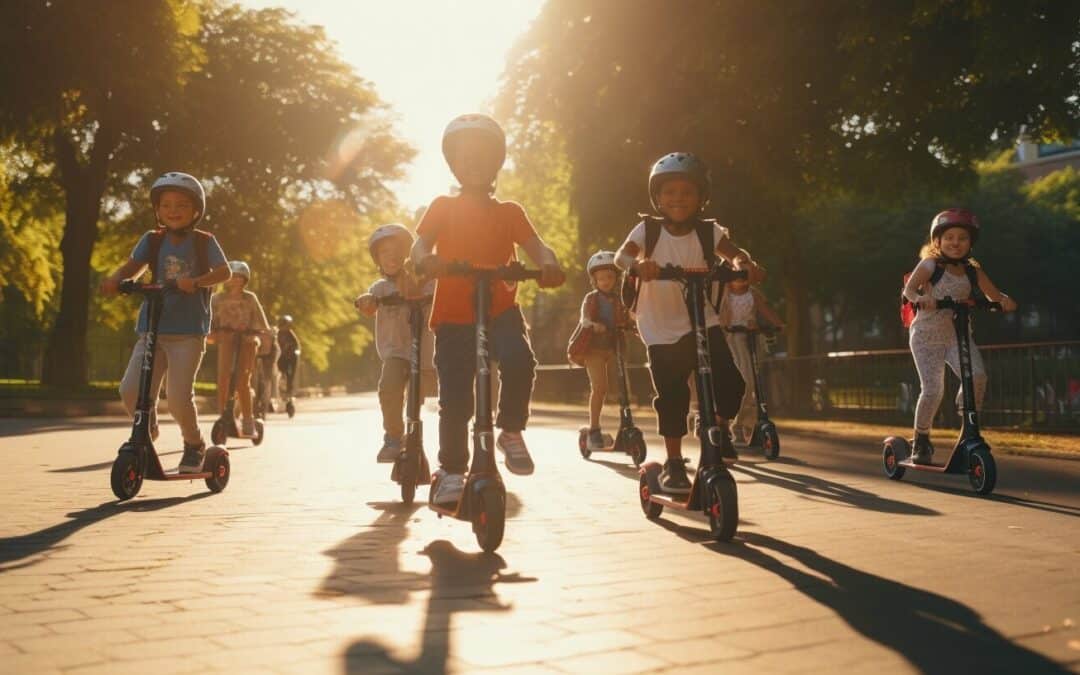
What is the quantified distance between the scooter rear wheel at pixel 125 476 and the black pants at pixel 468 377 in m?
2.44

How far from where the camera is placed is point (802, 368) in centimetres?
2253

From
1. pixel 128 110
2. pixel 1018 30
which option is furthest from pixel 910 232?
pixel 1018 30

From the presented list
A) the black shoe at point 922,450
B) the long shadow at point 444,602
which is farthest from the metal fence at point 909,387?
the long shadow at point 444,602

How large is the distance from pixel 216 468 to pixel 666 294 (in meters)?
3.46

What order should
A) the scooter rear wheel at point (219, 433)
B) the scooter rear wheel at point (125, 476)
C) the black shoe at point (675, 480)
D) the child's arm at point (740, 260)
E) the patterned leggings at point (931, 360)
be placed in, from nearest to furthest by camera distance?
the child's arm at point (740, 260) → the black shoe at point (675, 480) → the scooter rear wheel at point (125, 476) → the patterned leggings at point (931, 360) → the scooter rear wheel at point (219, 433)

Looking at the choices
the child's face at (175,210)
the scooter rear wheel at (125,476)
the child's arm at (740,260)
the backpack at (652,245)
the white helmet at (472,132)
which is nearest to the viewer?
the white helmet at (472,132)

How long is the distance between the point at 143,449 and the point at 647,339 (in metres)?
3.16

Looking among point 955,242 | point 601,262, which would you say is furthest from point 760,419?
point 955,242

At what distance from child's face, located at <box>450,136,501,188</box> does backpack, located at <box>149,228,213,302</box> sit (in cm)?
259

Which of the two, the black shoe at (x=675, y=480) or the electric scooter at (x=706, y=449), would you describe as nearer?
the electric scooter at (x=706, y=449)

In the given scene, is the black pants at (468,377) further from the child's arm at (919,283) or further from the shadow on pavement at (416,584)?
the child's arm at (919,283)

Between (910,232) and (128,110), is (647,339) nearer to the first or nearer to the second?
(128,110)

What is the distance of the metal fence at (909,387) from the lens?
1561cm

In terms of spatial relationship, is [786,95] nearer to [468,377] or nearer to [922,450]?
[922,450]
